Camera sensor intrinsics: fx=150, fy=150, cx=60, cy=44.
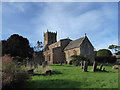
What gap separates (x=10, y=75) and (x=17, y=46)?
2717cm

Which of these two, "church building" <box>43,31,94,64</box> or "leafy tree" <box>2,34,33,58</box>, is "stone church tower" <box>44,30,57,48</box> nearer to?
"church building" <box>43,31,94,64</box>

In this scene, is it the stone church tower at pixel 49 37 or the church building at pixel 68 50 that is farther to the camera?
Answer: the stone church tower at pixel 49 37

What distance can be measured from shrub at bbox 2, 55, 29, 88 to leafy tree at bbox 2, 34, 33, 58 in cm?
2548

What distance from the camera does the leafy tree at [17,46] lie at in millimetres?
33219

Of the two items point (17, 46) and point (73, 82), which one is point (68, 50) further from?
point (73, 82)

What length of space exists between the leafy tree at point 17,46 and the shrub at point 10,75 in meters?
25.5

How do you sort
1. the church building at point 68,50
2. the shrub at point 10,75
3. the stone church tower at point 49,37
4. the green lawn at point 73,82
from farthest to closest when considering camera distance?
the stone church tower at point 49,37 → the church building at point 68,50 → the green lawn at point 73,82 → the shrub at point 10,75

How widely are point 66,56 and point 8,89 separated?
39828 millimetres

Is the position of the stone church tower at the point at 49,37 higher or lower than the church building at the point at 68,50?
higher

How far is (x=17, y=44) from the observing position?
112 ft

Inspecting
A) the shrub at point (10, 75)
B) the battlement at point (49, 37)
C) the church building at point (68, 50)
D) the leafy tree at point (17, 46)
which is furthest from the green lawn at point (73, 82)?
the battlement at point (49, 37)

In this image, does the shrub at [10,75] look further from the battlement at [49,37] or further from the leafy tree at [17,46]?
the battlement at [49,37]

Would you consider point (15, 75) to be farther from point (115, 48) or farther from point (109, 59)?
point (115, 48)

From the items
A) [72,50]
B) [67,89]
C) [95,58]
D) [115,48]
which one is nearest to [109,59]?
[95,58]
